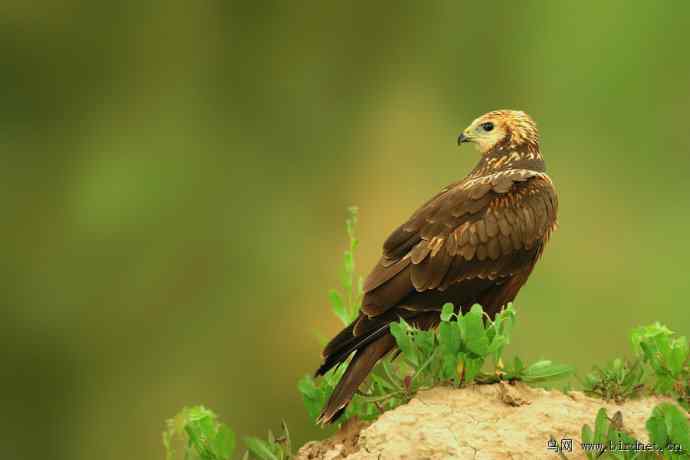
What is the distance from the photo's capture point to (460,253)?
20.4 feet

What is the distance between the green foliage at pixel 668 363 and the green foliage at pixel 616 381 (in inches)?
2.6

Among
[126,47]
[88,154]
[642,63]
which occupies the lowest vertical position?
[642,63]

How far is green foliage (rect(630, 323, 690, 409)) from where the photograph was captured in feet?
17.2

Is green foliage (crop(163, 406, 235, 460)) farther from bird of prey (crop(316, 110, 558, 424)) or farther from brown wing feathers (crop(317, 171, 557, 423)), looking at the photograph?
brown wing feathers (crop(317, 171, 557, 423))

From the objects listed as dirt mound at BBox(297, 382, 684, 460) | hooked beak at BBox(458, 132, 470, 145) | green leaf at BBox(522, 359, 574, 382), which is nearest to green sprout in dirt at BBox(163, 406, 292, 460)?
dirt mound at BBox(297, 382, 684, 460)

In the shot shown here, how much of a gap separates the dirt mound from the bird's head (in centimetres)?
242

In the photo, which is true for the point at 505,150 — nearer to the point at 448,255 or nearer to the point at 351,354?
the point at 448,255

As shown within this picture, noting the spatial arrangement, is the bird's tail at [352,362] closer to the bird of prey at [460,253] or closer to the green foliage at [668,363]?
the bird of prey at [460,253]

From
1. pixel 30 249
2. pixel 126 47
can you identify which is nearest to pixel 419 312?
pixel 30 249

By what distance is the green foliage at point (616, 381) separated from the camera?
524 centimetres

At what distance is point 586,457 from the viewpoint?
4.68 m

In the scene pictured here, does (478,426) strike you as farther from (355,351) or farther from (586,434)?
(355,351)

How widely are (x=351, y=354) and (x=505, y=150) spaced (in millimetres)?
2118

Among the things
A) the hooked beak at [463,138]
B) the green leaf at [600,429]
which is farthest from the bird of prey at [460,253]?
the green leaf at [600,429]
